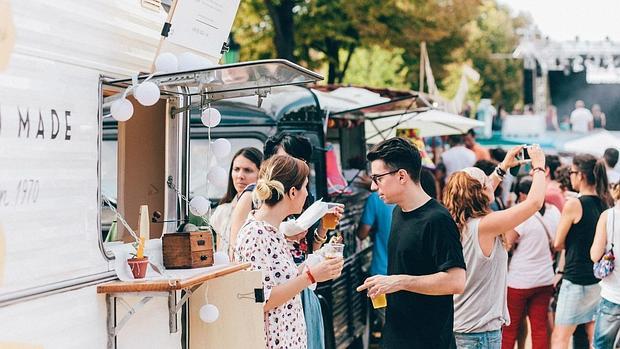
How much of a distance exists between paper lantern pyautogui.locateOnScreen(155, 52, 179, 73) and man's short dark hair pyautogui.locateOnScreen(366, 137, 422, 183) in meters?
1.24

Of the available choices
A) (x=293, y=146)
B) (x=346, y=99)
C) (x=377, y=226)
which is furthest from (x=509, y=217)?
(x=346, y=99)

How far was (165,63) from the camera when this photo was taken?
383 centimetres

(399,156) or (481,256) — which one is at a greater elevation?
(399,156)

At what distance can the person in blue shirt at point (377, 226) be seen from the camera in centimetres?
744

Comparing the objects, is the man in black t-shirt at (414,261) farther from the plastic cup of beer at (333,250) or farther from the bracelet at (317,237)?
the bracelet at (317,237)

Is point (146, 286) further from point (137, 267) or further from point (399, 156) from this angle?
Result: point (399, 156)

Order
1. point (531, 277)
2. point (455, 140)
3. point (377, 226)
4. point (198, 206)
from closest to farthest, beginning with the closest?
point (198, 206)
point (531, 277)
point (377, 226)
point (455, 140)

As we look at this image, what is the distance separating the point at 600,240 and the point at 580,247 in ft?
1.66

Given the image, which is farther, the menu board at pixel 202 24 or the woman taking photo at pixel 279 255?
the woman taking photo at pixel 279 255

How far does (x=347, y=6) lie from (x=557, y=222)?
12.3 meters

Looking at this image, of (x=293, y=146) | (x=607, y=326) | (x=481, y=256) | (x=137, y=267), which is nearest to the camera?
(x=137, y=267)

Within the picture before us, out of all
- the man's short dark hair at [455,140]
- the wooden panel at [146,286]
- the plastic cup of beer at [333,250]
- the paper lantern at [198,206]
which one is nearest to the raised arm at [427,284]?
the plastic cup of beer at [333,250]

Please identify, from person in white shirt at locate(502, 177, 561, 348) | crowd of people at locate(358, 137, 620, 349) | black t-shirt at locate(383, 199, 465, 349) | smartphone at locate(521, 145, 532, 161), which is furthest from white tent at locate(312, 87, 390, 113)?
black t-shirt at locate(383, 199, 465, 349)

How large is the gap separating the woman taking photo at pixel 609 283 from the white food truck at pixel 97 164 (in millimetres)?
3174
